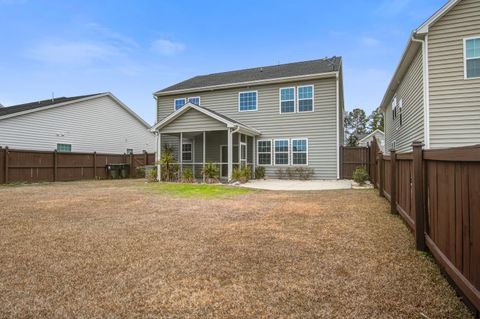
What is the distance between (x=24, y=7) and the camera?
14312 millimetres

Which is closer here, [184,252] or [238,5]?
[184,252]

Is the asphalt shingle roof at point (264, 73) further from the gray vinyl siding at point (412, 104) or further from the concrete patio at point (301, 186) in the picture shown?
the concrete patio at point (301, 186)

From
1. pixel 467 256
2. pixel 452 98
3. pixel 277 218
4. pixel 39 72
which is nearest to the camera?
pixel 467 256

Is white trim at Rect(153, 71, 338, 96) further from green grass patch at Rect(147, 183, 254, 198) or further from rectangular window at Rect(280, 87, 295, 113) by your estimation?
green grass patch at Rect(147, 183, 254, 198)

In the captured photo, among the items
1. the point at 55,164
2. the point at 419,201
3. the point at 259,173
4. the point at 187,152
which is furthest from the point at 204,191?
the point at 55,164

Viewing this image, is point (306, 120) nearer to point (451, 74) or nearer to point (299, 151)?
point (299, 151)

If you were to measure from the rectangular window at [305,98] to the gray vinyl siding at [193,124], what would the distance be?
4.81 meters

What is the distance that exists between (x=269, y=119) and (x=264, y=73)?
3461 millimetres

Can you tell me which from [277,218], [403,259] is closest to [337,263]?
[403,259]

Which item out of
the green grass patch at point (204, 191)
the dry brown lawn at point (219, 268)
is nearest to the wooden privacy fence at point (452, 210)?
the dry brown lawn at point (219, 268)

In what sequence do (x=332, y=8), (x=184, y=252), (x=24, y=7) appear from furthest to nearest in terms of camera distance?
1. (x=332, y=8)
2. (x=24, y=7)
3. (x=184, y=252)

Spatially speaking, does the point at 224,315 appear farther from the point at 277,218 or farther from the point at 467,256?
the point at 277,218

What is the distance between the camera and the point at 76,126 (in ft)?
63.5

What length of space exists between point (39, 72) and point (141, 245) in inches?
1039
